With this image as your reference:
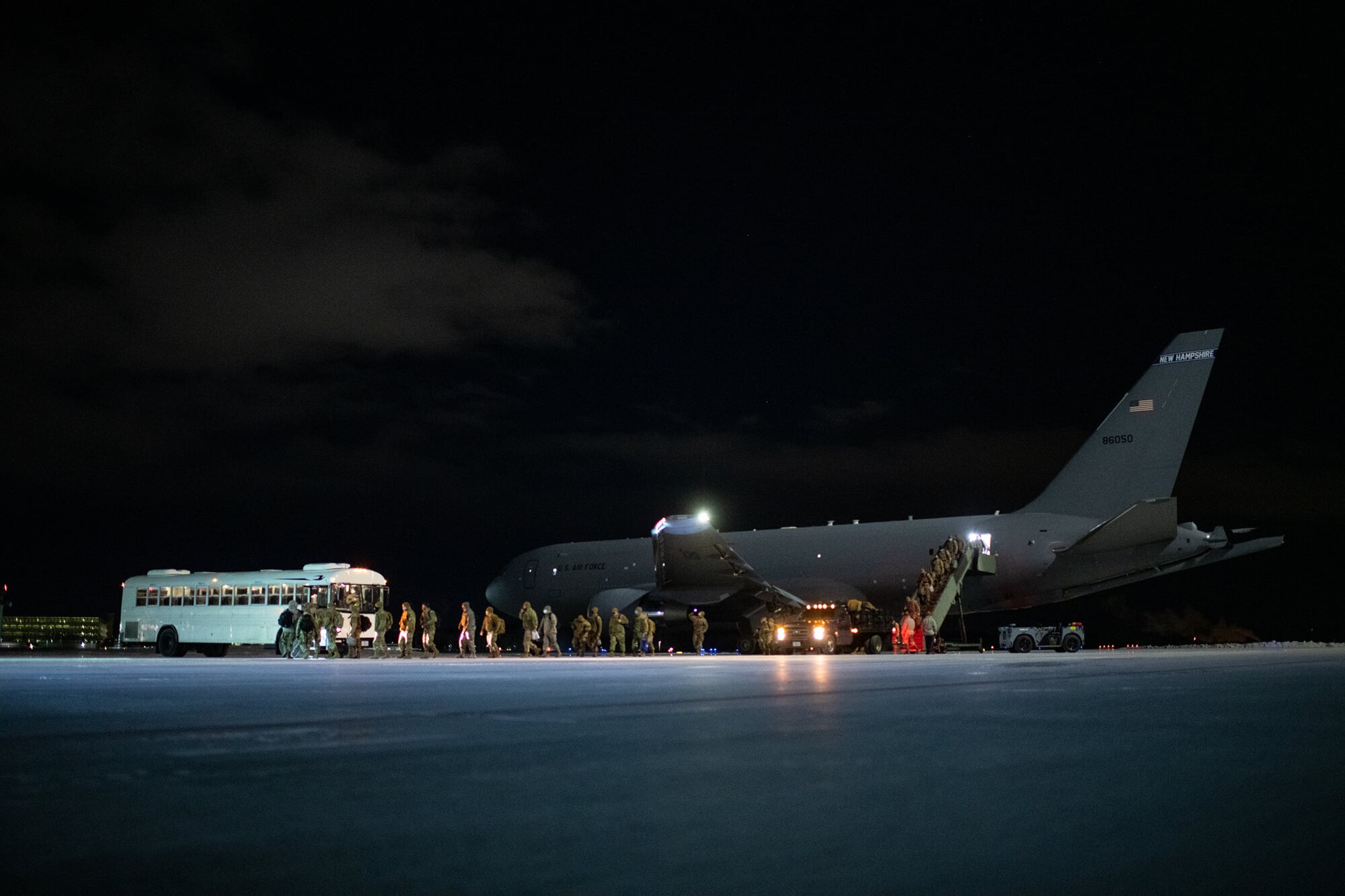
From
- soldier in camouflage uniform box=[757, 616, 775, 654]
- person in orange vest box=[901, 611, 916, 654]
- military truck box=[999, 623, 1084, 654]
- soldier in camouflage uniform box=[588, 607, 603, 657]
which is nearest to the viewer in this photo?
soldier in camouflage uniform box=[757, 616, 775, 654]

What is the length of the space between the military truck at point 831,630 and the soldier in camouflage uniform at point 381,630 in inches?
431

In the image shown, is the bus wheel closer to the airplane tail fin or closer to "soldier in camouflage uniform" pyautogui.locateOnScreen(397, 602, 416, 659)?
"soldier in camouflage uniform" pyautogui.locateOnScreen(397, 602, 416, 659)

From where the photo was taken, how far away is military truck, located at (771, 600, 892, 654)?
3180cm

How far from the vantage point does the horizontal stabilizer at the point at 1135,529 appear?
108 ft

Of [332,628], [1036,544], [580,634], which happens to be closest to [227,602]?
[332,628]

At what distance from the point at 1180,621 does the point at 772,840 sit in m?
71.7

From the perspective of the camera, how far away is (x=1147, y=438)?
117 feet

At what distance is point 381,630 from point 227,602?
6303mm

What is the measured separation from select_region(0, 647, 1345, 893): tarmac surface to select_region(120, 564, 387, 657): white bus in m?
25.9

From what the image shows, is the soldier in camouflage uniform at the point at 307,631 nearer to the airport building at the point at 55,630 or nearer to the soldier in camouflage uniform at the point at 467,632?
the soldier in camouflage uniform at the point at 467,632

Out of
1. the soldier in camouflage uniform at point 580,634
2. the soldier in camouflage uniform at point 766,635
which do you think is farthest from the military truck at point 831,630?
the soldier in camouflage uniform at point 580,634

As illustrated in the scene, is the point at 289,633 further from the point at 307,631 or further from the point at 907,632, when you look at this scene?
the point at 907,632

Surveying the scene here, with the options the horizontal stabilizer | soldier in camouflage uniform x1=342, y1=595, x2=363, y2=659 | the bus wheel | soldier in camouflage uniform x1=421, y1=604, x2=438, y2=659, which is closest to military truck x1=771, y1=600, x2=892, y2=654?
the horizontal stabilizer

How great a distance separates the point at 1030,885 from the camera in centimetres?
227
